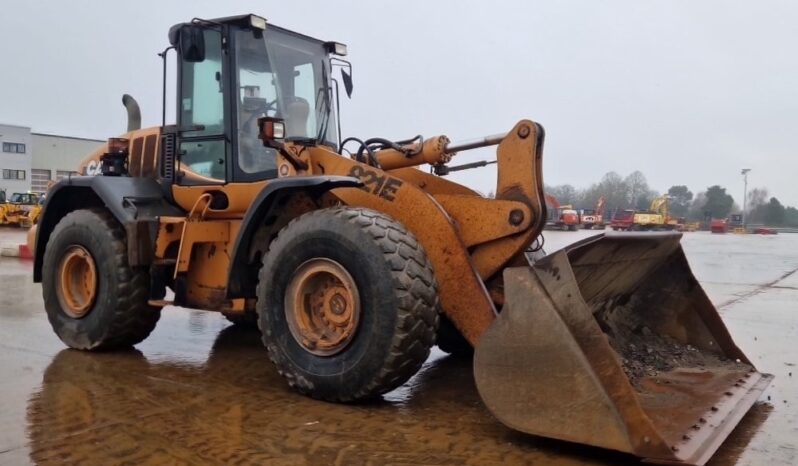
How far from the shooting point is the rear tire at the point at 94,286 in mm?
5543

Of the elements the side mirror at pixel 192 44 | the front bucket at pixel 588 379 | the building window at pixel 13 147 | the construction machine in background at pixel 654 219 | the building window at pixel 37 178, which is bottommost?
the front bucket at pixel 588 379

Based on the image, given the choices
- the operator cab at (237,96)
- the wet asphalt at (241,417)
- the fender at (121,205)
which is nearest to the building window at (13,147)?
the fender at (121,205)

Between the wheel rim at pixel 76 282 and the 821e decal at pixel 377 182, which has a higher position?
the 821e decal at pixel 377 182

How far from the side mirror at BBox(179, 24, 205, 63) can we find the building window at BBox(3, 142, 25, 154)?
68.8 m

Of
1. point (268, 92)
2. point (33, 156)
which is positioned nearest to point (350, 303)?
point (268, 92)

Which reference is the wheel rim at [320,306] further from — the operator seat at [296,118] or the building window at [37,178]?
the building window at [37,178]

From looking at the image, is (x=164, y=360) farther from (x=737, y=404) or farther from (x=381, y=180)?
(x=737, y=404)

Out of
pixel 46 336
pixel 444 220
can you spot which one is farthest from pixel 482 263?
pixel 46 336

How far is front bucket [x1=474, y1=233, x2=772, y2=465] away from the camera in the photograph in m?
3.21

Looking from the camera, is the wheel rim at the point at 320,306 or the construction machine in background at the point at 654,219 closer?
the wheel rim at the point at 320,306

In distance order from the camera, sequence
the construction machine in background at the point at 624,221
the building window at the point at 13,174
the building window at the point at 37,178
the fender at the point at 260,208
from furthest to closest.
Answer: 1. the building window at the point at 37,178
2. the building window at the point at 13,174
3. the construction machine in background at the point at 624,221
4. the fender at the point at 260,208

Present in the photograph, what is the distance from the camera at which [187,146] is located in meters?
5.79

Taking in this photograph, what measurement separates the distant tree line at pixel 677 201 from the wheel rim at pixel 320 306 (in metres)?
58.8

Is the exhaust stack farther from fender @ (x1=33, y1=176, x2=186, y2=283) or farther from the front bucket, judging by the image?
the front bucket
